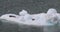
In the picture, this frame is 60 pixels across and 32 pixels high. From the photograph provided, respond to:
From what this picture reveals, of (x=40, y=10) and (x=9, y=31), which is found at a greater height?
(x=40, y=10)

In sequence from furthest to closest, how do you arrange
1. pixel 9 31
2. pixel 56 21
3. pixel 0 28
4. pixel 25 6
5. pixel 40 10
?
pixel 25 6
pixel 40 10
pixel 56 21
pixel 0 28
pixel 9 31

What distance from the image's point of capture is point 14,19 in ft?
31.5

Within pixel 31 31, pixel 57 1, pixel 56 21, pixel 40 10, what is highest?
pixel 57 1

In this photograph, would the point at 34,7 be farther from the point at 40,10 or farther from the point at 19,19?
the point at 19,19

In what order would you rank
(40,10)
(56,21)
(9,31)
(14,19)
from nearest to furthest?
(9,31)
(56,21)
(14,19)
(40,10)

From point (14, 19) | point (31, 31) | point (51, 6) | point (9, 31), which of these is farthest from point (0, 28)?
point (51, 6)

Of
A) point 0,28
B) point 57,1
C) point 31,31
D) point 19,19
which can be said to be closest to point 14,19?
point 19,19

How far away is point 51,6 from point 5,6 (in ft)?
9.65

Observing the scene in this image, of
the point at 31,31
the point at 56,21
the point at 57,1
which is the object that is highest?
the point at 57,1

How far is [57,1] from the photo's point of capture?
44.0ft

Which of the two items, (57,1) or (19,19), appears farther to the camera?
(57,1)

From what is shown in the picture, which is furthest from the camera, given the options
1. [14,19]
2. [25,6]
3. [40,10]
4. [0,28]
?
[25,6]

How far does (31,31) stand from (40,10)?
5.25 meters

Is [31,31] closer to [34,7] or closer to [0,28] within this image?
[0,28]
